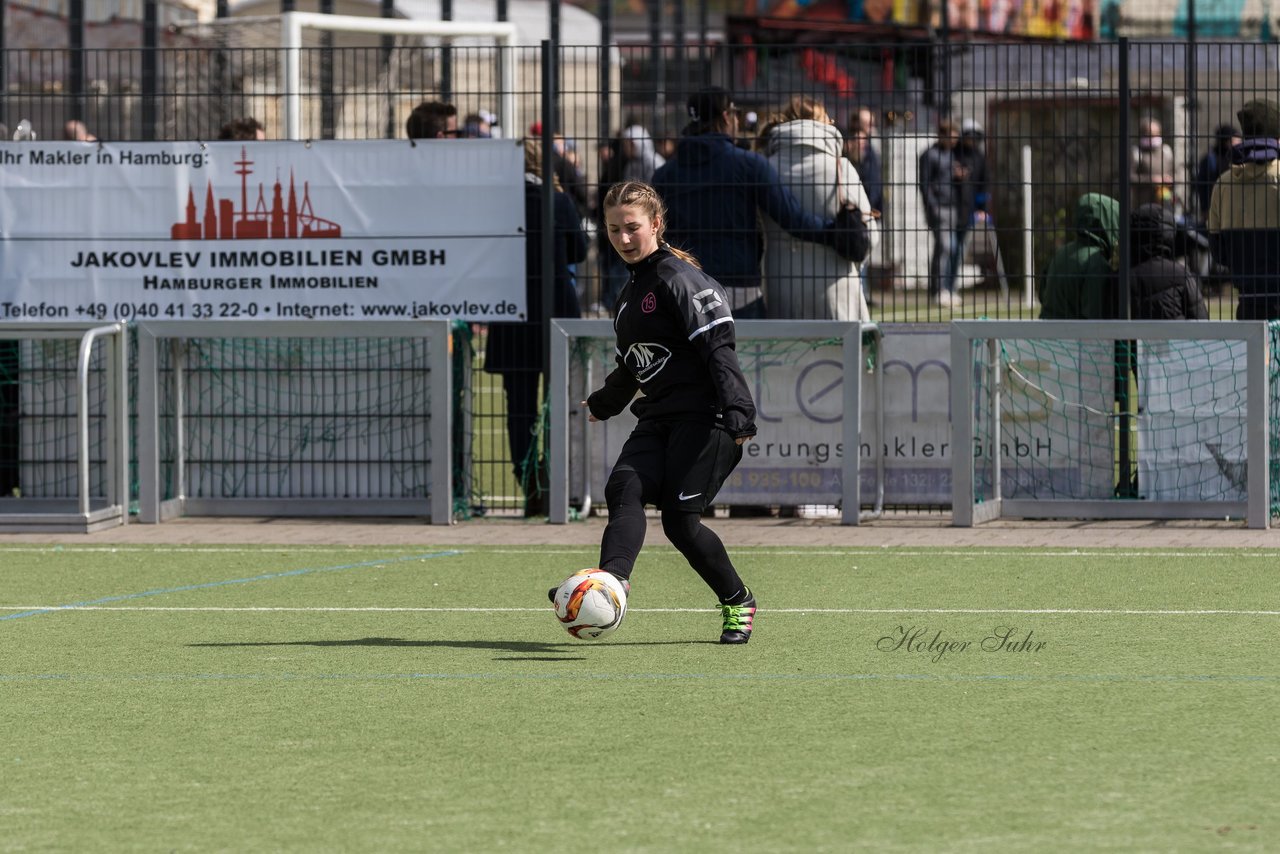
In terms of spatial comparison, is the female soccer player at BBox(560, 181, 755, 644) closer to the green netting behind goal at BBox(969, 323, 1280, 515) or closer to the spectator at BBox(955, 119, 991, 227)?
the green netting behind goal at BBox(969, 323, 1280, 515)

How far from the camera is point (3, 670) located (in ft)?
24.9

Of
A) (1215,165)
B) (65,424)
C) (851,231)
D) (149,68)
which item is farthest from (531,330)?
(149,68)

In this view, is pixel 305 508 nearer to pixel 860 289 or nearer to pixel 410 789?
pixel 860 289

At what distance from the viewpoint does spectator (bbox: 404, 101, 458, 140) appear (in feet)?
42.2

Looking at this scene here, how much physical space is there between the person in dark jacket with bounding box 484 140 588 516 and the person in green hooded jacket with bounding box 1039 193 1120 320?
2.94 metres

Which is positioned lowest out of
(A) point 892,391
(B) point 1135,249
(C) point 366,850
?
(C) point 366,850

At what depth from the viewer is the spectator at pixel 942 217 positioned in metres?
12.8

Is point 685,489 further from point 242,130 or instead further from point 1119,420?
point 242,130

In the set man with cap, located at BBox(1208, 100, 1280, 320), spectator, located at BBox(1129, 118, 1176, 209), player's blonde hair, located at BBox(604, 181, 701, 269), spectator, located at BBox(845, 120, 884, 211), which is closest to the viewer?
player's blonde hair, located at BBox(604, 181, 701, 269)

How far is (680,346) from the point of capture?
26.0 ft

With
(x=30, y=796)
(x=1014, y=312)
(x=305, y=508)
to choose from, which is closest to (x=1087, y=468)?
(x=1014, y=312)

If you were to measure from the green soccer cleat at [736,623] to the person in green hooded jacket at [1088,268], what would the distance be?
540cm

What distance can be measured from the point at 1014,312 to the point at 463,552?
186 inches

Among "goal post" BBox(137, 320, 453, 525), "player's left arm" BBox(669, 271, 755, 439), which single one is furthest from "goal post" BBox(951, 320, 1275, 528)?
"player's left arm" BBox(669, 271, 755, 439)
